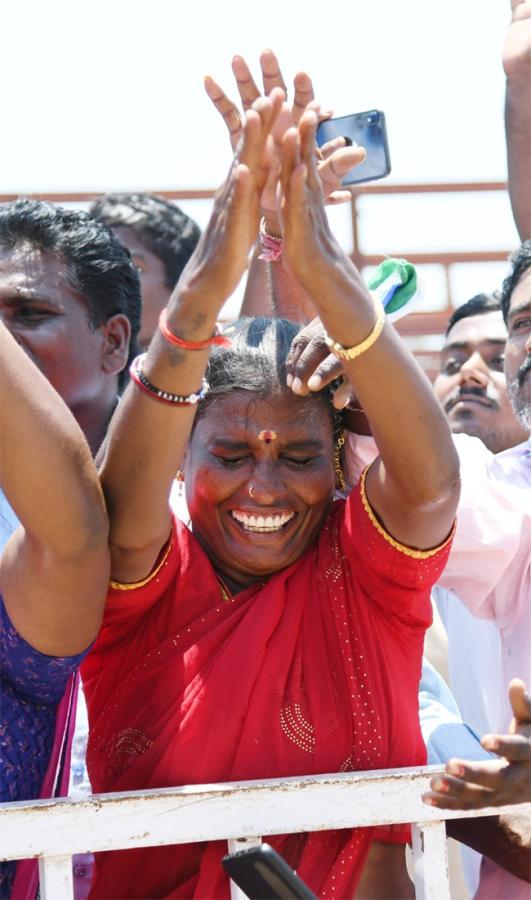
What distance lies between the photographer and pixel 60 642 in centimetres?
208

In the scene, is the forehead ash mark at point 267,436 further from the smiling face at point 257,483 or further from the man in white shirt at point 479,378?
the man in white shirt at point 479,378

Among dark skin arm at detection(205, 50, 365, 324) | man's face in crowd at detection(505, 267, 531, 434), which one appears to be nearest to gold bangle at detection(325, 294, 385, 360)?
dark skin arm at detection(205, 50, 365, 324)

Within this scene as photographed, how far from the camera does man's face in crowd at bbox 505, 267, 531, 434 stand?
3639mm

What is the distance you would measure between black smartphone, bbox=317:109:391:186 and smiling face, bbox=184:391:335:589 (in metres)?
0.51

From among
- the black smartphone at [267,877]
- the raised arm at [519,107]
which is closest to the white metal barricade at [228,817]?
the black smartphone at [267,877]

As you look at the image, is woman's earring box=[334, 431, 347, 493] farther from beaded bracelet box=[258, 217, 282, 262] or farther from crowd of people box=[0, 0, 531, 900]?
beaded bracelet box=[258, 217, 282, 262]

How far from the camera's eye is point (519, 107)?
451 cm

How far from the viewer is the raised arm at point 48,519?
1.99m

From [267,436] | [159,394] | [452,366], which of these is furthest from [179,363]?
[452,366]

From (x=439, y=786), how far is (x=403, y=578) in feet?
1.57

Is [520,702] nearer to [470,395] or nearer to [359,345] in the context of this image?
[359,345]

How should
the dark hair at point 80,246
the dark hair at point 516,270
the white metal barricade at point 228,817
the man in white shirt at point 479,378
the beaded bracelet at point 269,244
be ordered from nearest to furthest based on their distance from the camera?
the white metal barricade at point 228,817 → the beaded bracelet at point 269,244 → the dark hair at point 80,246 → the dark hair at point 516,270 → the man in white shirt at point 479,378

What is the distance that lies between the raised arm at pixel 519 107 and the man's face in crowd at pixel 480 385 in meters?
0.58

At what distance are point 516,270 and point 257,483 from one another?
1.87 metres
